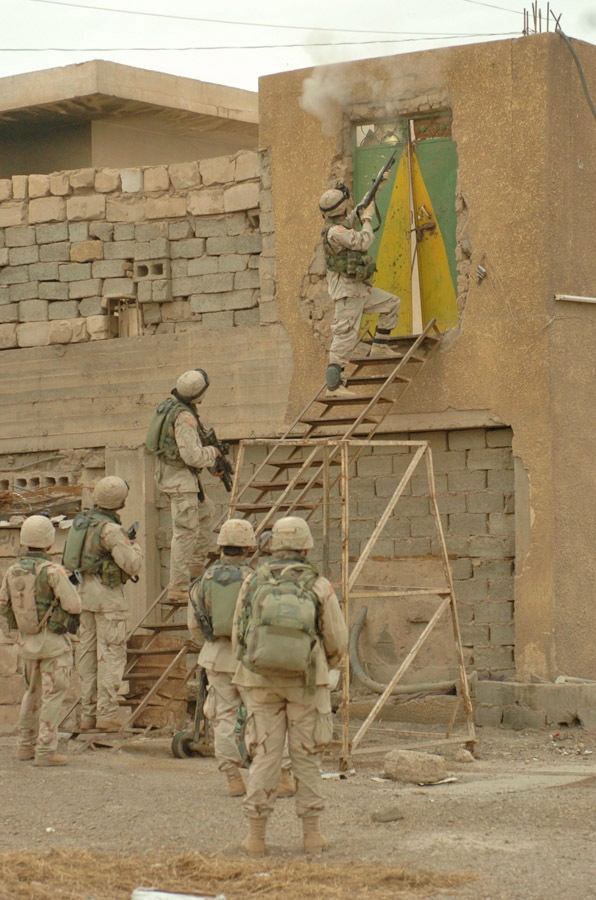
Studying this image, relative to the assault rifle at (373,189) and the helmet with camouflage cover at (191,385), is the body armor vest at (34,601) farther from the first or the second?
the assault rifle at (373,189)

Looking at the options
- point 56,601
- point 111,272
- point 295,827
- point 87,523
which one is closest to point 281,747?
point 295,827

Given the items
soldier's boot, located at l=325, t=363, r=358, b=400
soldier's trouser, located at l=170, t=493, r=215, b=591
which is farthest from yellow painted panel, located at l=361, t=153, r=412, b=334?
soldier's trouser, located at l=170, t=493, r=215, b=591

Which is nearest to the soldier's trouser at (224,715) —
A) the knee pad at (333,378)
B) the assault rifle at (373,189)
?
the knee pad at (333,378)

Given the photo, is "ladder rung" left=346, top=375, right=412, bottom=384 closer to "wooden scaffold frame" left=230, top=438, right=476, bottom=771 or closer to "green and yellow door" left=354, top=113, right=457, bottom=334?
"wooden scaffold frame" left=230, top=438, right=476, bottom=771

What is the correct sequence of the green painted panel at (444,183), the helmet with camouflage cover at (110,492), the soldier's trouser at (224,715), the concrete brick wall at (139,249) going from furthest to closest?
1. the concrete brick wall at (139,249)
2. the green painted panel at (444,183)
3. the helmet with camouflage cover at (110,492)
4. the soldier's trouser at (224,715)

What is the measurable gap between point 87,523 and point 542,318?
3.95 m

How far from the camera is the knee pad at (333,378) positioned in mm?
12086

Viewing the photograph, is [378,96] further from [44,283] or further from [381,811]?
[381,811]

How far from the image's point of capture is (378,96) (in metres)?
13.1

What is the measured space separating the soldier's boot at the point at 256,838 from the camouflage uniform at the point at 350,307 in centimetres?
523

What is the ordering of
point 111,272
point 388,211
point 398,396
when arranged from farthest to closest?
point 111,272
point 388,211
point 398,396

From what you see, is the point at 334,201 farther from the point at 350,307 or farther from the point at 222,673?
the point at 222,673

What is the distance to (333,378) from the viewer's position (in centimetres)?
1209

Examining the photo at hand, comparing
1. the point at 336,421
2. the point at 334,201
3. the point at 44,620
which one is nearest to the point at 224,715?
the point at 44,620
